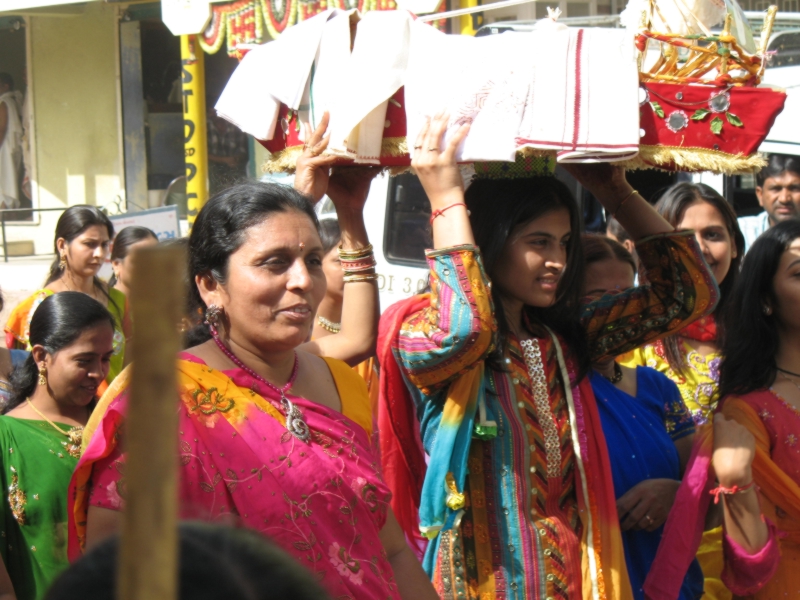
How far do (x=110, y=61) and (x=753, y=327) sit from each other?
463 inches

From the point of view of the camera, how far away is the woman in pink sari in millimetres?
1635

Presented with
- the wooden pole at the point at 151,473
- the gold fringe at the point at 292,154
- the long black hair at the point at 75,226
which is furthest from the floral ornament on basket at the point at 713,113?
the long black hair at the point at 75,226

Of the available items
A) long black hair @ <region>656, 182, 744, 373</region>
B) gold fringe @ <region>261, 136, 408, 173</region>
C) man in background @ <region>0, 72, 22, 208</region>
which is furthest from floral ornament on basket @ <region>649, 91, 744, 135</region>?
man in background @ <region>0, 72, 22, 208</region>

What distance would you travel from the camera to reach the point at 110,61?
504 inches

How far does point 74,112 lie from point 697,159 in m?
12.2

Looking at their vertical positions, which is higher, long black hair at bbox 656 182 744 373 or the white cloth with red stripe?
the white cloth with red stripe

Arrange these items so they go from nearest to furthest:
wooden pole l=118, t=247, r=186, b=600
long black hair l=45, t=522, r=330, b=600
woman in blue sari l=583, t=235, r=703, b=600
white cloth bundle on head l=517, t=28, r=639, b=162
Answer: wooden pole l=118, t=247, r=186, b=600, long black hair l=45, t=522, r=330, b=600, white cloth bundle on head l=517, t=28, r=639, b=162, woman in blue sari l=583, t=235, r=703, b=600

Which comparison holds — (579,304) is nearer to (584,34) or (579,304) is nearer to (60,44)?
(584,34)

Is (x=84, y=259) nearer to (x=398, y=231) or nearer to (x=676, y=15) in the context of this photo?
(x=398, y=231)

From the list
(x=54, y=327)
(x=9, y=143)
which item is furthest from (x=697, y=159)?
(x=9, y=143)

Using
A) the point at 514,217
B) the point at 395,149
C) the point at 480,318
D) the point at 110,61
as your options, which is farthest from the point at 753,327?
the point at 110,61

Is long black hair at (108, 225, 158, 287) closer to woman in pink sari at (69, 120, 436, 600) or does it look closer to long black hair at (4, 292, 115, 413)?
long black hair at (4, 292, 115, 413)

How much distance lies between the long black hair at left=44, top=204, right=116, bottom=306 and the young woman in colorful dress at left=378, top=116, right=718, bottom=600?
3.36 metres

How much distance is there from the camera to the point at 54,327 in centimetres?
292
